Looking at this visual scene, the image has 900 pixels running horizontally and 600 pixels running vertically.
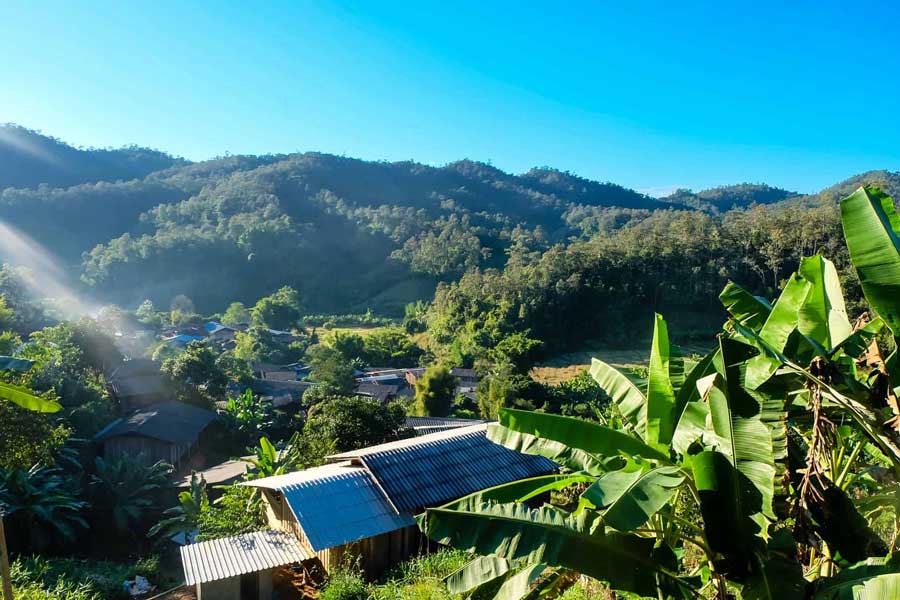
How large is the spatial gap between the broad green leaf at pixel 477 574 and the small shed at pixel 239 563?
Answer: 4.68 m

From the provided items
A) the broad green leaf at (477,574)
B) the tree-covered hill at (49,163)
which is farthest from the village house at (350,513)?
the tree-covered hill at (49,163)

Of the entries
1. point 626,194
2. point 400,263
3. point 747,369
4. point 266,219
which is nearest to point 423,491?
point 747,369

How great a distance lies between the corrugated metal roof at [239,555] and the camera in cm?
654

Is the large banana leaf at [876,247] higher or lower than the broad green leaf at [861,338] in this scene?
higher

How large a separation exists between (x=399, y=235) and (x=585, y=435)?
78.7 meters

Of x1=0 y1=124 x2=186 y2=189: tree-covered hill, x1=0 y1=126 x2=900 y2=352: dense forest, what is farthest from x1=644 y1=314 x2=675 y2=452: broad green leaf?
x1=0 y1=124 x2=186 y2=189: tree-covered hill

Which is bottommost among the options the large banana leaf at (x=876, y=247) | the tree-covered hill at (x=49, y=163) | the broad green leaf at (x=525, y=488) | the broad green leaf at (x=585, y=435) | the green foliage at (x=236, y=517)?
the green foliage at (x=236, y=517)

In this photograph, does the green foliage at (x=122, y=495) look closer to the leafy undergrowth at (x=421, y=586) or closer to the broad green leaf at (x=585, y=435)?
the leafy undergrowth at (x=421, y=586)

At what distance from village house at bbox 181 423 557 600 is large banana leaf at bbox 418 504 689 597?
4.48 metres

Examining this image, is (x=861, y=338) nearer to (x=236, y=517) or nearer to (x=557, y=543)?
(x=557, y=543)

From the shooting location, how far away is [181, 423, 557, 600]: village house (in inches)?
265

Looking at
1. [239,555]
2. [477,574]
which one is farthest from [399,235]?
[477,574]

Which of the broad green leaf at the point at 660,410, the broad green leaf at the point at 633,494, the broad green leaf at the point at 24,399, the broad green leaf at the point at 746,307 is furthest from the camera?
the broad green leaf at the point at 24,399

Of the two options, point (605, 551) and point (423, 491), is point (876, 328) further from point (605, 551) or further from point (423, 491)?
point (423, 491)
